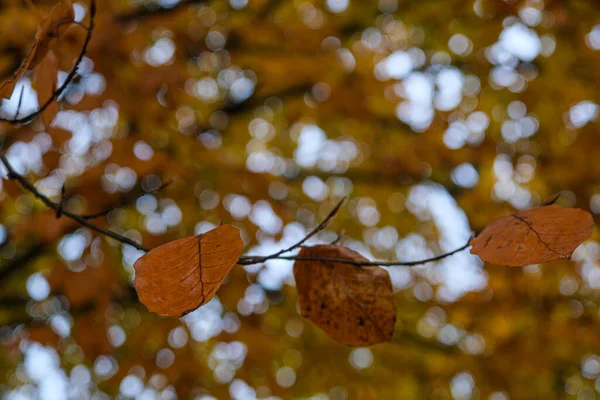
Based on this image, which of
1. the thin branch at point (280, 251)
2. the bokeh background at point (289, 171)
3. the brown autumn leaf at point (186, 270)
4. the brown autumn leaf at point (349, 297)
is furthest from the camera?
the bokeh background at point (289, 171)

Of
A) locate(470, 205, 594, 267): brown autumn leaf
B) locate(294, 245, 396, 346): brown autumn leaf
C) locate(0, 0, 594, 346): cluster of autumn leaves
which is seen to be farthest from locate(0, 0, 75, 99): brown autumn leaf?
locate(470, 205, 594, 267): brown autumn leaf

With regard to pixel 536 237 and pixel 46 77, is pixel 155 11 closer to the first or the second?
pixel 46 77

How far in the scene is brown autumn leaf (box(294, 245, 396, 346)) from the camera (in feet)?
2.54

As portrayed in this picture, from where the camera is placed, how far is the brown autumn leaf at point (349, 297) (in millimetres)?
775

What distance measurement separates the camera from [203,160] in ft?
6.39

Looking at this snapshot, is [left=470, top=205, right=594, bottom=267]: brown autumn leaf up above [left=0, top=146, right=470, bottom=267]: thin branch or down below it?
above

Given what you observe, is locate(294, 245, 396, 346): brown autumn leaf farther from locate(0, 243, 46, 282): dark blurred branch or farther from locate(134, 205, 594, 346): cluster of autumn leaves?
locate(0, 243, 46, 282): dark blurred branch

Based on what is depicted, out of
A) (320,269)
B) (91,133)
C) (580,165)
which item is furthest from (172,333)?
(580,165)

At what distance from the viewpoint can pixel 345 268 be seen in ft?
2.57

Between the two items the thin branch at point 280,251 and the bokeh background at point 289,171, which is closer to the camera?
the thin branch at point 280,251

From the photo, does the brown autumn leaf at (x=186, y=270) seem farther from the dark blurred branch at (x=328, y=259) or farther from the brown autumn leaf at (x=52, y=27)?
the brown autumn leaf at (x=52, y=27)

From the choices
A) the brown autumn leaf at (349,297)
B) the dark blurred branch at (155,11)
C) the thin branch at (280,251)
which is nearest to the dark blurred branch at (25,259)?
the dark blurred branch at (155,11)

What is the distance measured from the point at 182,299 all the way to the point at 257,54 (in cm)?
185

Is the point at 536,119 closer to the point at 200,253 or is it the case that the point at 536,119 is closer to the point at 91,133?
the point at 91,133
